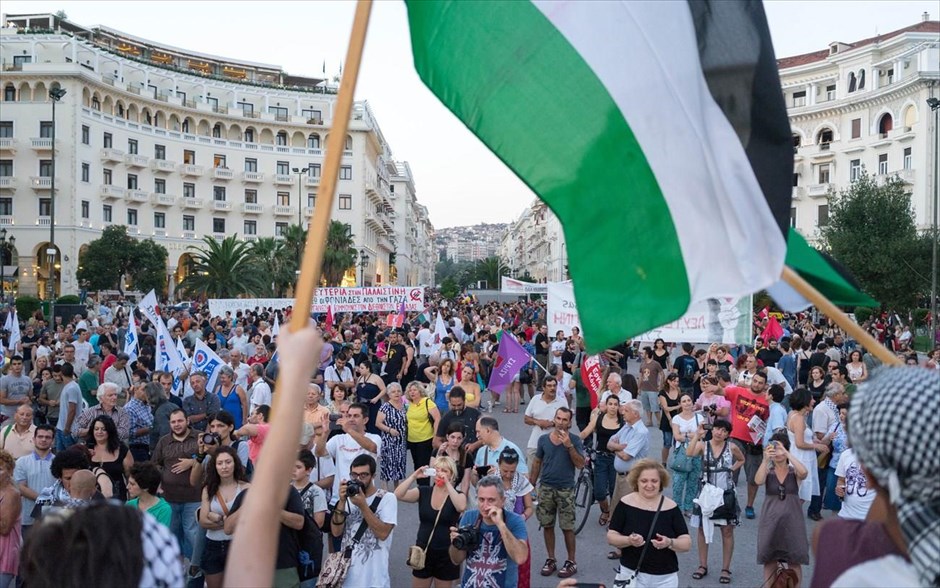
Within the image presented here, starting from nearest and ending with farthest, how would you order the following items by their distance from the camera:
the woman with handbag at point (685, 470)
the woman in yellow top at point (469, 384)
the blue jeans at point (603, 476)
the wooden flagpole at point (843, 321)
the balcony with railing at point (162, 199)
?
the wooden flagpole at point (843, 321) < the woman with handbag at point (685, 470) < the blue jeans at point (603, 476) < the woman in yellow top at point (469, 384) < the balcony with railing at point (162, 199)

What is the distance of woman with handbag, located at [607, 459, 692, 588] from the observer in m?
5.73

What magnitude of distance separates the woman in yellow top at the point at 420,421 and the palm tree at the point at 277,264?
48.4 m

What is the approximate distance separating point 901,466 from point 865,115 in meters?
61.7

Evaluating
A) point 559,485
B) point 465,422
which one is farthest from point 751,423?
point 465,422

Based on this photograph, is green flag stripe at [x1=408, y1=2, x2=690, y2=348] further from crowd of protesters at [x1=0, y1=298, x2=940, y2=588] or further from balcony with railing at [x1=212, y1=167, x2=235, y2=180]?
balcony with railing at [x1=212, y1=167, x2=235, y2=180]

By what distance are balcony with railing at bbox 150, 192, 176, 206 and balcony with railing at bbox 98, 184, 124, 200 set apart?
3.08 m

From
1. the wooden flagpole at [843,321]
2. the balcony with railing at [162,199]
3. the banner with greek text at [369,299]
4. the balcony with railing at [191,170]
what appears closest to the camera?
the wooden flagpole at [843,321]

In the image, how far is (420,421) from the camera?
10.2 meters

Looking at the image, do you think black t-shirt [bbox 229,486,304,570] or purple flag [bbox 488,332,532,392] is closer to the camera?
black t-shirt [bbox 229,486,304,570]

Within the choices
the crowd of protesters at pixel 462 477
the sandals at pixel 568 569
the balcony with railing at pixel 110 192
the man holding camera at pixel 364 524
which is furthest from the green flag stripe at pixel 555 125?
the balcony with railing at pixel 110 192

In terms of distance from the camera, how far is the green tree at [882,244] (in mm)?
35719

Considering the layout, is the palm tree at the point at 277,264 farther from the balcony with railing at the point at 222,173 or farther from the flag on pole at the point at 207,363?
the flag on pole at the point at 207,363

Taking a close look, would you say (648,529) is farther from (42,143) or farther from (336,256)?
(42,143)

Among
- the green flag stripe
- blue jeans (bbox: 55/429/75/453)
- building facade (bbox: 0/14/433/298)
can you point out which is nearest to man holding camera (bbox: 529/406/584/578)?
the green flag stripe
